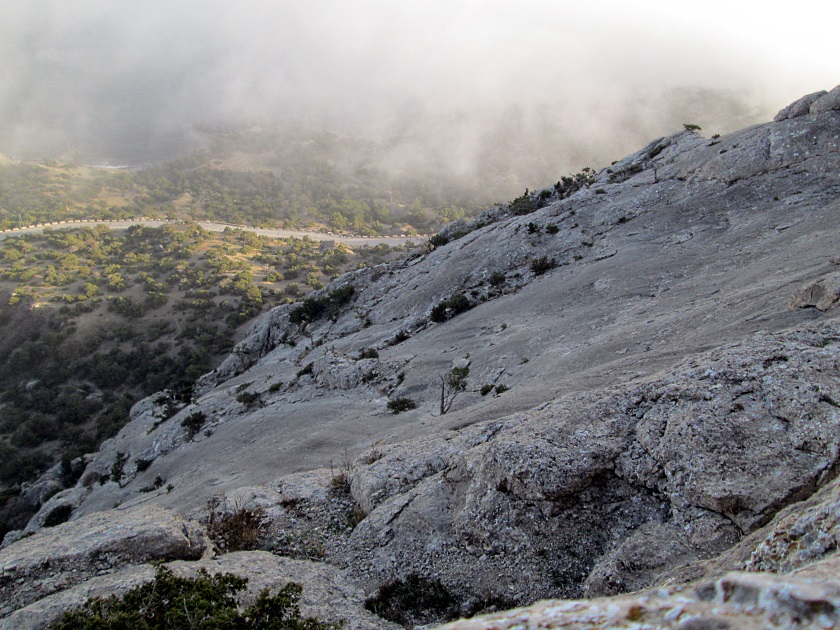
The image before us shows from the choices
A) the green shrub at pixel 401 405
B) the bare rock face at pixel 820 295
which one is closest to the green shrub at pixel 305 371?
the green shrub at pixel 401 405

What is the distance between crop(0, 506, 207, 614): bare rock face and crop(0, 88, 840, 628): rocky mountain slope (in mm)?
40

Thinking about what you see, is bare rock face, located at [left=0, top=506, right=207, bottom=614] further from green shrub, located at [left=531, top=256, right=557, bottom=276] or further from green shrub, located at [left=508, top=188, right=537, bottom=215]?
green shrub, located at [left=508, top=188, right=537, bottom=215]

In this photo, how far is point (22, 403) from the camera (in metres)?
45.2

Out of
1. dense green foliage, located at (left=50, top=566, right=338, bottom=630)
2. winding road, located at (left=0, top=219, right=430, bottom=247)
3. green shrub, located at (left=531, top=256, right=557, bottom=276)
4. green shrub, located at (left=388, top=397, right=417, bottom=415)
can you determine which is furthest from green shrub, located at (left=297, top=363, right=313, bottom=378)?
winding road, located at (left=0, top=219, right=430, bottom=247)

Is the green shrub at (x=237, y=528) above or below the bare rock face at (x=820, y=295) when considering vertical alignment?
below

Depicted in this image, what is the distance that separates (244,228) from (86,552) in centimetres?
9877

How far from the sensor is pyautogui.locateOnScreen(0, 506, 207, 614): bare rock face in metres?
7.07

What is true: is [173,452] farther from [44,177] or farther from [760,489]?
[44,177]

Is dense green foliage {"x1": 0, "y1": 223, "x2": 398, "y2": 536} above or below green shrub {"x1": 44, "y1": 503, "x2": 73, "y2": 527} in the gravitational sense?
above

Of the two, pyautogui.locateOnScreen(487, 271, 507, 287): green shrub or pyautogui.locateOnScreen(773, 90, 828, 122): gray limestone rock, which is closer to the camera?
pyautogui.locateOnScreen(773, 90, 828, 122): gray limestone rock

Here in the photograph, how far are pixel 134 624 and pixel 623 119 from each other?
161230 millimetres

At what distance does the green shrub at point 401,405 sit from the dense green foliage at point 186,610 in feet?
39.1

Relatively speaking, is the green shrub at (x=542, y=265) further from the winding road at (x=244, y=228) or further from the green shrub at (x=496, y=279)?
the winding road at (x=244, y=228)

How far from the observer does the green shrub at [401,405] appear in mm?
18066
